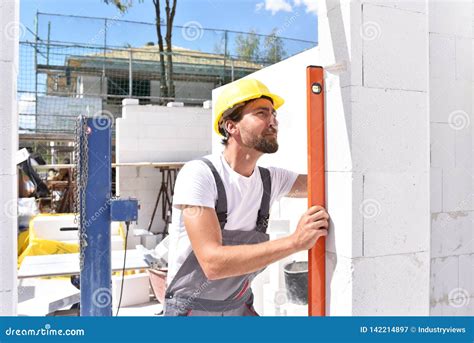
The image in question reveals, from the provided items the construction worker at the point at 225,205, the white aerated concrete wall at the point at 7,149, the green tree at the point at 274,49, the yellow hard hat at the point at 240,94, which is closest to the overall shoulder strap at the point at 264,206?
the construction worker at the point at 225,205

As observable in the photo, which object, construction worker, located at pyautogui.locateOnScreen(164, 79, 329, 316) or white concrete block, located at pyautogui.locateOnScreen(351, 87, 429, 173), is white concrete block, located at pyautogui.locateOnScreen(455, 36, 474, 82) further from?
construction worker, located at pyautogui.locateOnScreen(164, 79, 329, 316)

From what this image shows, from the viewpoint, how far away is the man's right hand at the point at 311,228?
1.72 m

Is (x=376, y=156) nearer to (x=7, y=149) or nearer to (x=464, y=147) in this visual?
(x=464, y=147)

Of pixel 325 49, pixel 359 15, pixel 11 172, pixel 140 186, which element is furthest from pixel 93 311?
pixel 140 186

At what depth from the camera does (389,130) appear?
69.4 inches

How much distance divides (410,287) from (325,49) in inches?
42.4

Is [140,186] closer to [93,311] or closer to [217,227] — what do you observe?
[93,311]

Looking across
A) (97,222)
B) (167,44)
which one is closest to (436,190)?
(97,222)

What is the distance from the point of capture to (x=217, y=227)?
6.55 ft

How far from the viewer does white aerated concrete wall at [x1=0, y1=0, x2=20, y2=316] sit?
1460 millimetres

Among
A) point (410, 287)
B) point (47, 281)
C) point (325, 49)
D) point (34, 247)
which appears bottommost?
point (47, 281)

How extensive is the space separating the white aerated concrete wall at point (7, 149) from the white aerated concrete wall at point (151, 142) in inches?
332

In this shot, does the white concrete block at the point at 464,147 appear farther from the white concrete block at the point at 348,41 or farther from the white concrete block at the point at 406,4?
the white concrete block at the point at 348,41

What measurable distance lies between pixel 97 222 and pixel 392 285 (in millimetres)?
2023
